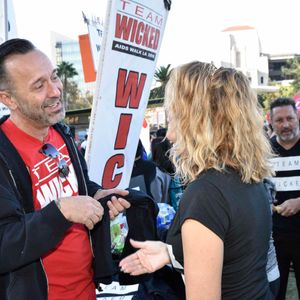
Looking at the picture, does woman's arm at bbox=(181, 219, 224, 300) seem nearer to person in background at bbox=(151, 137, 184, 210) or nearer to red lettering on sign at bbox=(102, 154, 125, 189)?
red lettering on sign at bbox=(102, 154, 125, 189)

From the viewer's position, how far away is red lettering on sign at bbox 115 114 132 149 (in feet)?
9.59

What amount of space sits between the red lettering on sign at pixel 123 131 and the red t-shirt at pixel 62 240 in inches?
38.4

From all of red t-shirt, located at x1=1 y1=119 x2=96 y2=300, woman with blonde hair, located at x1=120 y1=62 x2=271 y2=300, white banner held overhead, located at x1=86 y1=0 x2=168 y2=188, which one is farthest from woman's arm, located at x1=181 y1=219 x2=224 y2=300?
white banner held overhead, located at x1=86 y1=0 x2=168 y2=188

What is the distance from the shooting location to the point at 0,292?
1.61 metres

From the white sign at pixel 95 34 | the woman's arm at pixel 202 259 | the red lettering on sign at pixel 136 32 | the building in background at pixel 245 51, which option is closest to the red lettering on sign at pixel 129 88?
the red lettering on sign at pixel 136 32

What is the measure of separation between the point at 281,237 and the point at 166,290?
6.21 ft

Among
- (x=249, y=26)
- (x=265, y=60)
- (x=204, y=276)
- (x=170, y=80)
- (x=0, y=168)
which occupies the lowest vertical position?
(x=204, y=276)

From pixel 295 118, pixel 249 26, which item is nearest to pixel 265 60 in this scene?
pixel 249 26

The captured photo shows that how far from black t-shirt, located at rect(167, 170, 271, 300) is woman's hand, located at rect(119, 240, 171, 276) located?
7cm

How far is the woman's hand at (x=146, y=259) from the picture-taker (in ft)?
5.22

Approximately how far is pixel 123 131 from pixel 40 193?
128 cm

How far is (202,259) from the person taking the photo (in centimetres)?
135

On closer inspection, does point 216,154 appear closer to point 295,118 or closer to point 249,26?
point 295,118

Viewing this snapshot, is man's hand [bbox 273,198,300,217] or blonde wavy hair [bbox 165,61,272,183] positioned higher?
blonde wavy hair [bbox 165,61,272,183]
